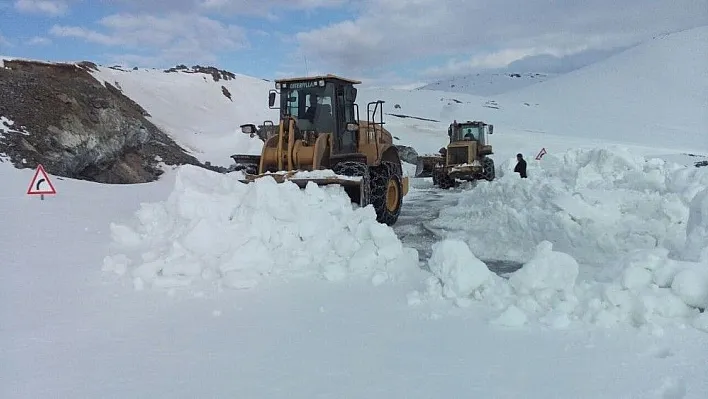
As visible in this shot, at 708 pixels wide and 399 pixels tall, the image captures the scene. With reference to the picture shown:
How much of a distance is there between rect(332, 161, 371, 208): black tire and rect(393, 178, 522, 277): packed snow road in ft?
2.85

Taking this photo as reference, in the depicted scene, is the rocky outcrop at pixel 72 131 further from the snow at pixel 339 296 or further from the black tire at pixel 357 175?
the black tire at pixel 357 175

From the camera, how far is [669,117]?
50.6m

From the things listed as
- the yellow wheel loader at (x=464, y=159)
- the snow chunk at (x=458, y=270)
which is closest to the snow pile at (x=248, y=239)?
the snow chunk at (x=458, y=270)

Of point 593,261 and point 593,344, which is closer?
point 593,344

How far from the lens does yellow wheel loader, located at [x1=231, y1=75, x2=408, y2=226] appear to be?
893 cm

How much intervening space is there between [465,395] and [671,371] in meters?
1.29

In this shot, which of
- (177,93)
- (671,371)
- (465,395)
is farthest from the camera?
(177,93)

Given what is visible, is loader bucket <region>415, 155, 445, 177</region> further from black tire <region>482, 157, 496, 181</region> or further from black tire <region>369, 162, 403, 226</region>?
black tire <region>369, 162, 403, 226</region>

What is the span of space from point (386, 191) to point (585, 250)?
360 centimetres

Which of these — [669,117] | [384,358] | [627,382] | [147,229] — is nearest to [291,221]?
[147,229]

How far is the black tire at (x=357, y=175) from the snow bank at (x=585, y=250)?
140cm

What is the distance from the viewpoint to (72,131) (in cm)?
1622

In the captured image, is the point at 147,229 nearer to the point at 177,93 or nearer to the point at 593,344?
the point at 593,344

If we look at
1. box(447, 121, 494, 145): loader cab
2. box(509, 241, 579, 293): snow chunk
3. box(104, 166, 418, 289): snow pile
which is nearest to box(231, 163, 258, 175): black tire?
box(104, 166, 418, 289): snow pile
